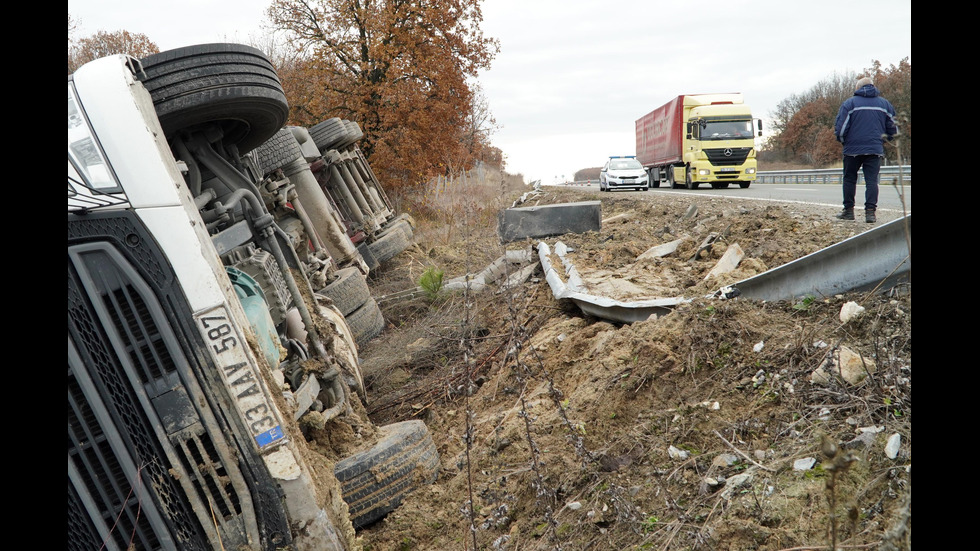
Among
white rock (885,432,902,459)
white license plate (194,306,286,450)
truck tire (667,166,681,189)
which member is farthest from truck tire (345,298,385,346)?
truck tire (667,166,681,189)

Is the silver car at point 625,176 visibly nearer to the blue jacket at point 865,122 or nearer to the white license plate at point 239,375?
the blue jacket at point 865,122

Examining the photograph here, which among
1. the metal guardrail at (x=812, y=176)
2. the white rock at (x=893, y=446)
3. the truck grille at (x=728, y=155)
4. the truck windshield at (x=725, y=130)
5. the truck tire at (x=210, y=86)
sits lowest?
the metal guardrail at (x=812, y=176)

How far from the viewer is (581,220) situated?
31.6ft

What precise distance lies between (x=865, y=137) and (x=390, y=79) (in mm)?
13635

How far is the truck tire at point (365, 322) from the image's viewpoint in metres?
7.15

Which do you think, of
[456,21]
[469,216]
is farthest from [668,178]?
[469,216]

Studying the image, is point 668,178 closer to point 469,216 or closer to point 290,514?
point 469,216

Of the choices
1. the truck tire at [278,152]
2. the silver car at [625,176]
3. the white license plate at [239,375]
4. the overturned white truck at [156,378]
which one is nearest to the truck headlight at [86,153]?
the overturned white truck at [156,378]

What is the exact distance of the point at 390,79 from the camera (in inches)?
752

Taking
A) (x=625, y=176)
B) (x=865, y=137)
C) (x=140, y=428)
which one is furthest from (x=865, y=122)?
(x=625, y=176)

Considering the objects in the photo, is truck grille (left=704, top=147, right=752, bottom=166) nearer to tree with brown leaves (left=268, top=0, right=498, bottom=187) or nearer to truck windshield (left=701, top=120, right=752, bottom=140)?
truck windshield (left=701, top=120, right=752, bottom=140)

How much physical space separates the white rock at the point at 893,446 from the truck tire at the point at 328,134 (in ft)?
30.0

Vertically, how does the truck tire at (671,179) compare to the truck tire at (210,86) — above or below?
below

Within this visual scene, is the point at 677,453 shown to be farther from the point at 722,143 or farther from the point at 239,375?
the point at 722,143
